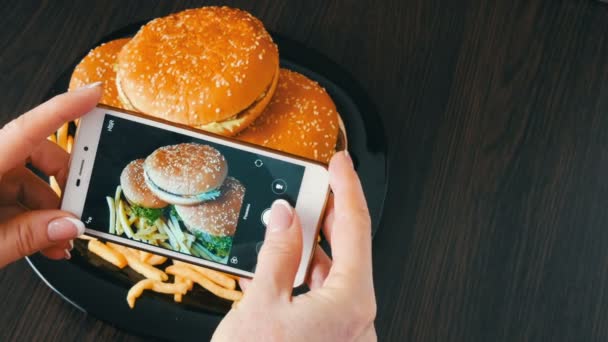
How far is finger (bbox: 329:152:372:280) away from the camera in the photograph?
0.67 m

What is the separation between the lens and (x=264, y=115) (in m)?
1.01

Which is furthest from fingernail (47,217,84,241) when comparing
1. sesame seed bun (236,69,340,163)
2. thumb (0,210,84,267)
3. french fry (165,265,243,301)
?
sesame seed bun (236,69,340,163)

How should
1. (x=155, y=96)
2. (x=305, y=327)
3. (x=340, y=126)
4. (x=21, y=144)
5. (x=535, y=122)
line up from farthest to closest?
(x=535, y=122) < (x=340, y=126) < (x=155, y=96) < (x=21, y=144) < (x=305, y=327)

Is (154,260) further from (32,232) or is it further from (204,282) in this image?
(32,232)

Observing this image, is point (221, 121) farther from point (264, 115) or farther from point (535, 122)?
point (535, 122)

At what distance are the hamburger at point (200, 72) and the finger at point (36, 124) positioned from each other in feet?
0.63

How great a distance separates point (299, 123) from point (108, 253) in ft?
1.36

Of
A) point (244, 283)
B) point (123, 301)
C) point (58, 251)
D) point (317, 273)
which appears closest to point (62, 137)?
point (58, 251)

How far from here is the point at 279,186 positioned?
80 cm

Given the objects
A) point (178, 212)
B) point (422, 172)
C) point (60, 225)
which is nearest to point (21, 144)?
point (60, 225)

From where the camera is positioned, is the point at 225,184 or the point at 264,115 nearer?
the point at 225,184

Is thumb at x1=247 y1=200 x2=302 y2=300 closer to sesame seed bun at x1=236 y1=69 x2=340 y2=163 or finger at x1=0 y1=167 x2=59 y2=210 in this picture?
sesame seed bun at x1=236 y1=69 x2=340 y2=163

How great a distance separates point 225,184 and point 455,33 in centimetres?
73

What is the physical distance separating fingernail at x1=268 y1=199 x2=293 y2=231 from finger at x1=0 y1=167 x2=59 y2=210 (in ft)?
1.38
